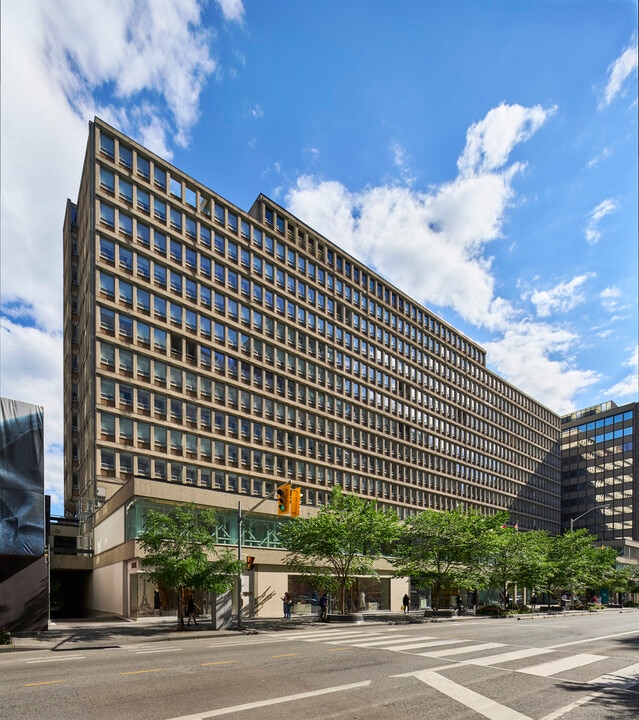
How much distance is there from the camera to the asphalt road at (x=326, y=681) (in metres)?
11.6

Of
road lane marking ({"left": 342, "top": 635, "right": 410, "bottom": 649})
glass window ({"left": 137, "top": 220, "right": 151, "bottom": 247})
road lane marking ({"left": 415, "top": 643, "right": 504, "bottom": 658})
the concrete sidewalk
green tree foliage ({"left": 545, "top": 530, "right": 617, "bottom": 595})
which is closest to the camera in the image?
road lane marking ({"left": 415, "top": 643, "right": 504, "bottom": 658})

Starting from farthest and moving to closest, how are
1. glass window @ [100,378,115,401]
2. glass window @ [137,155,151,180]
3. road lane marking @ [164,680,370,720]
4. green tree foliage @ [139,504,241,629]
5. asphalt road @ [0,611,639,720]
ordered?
glass window @ [137,155,151,180]
glass window @ [100,378,115,401]
green tree foliage @ [139,504,241,629]
asphalt road @ [0,611,639,720]
road lane marking @ [164,680,370,720]

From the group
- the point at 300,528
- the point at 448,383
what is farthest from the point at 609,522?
the point at 300,528

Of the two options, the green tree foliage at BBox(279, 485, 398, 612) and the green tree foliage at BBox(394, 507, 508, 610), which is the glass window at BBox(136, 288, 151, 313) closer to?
the green tree foliage at BBox(279, 485, 398, 612)

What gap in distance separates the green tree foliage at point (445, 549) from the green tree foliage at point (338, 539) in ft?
18.1

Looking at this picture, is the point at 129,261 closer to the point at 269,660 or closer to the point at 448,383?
the point at 269,660

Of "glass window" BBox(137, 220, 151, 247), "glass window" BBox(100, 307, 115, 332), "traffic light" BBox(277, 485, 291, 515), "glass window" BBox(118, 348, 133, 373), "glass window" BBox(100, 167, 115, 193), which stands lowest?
"traffic light" BBox(277, 485, 291, 515)

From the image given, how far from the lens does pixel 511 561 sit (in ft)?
158

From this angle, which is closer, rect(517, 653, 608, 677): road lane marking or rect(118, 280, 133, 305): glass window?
rect(517, 653, 608, 677): road lane marking

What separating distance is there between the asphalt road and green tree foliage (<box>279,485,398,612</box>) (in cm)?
1277

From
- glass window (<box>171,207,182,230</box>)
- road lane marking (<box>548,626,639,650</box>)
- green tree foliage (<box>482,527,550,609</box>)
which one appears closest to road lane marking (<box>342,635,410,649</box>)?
road lane marking (<box>548,626,639,650</box>)

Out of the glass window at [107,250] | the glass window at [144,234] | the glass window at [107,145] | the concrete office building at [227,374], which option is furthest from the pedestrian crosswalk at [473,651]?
the glass window at [107,145]

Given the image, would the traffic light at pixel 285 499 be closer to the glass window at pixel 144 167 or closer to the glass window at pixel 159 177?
the glass window at pixel 144 167

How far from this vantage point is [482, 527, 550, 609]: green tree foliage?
4741 cm
